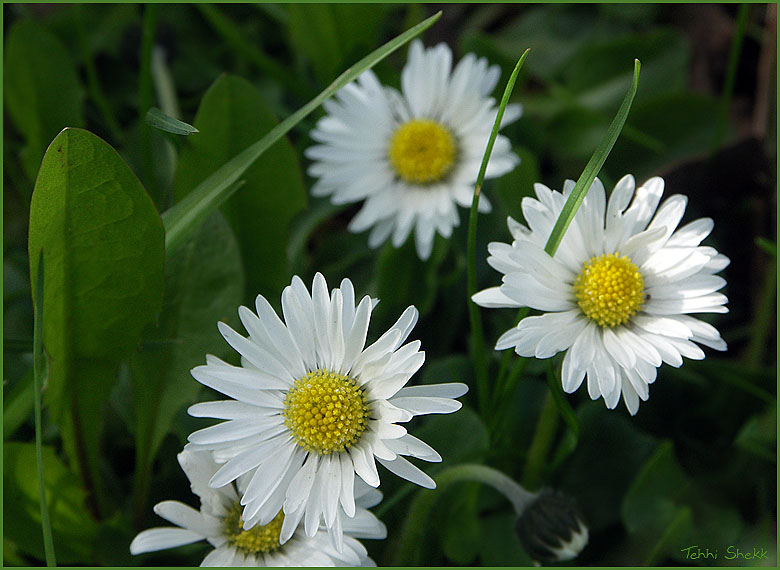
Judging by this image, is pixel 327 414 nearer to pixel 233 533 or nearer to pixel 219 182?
pixel 233 533

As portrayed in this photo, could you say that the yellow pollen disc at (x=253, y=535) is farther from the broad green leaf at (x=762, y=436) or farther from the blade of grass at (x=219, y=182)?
the broad green leaf at (x=762, y=436)

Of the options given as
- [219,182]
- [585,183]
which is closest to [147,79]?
[219,182]

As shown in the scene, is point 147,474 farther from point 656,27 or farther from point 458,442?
point 656,27

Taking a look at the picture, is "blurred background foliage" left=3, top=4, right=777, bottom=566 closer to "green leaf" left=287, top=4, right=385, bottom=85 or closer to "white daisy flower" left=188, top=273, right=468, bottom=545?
"green leaf" left=287, top=4, right=385, bottom=85

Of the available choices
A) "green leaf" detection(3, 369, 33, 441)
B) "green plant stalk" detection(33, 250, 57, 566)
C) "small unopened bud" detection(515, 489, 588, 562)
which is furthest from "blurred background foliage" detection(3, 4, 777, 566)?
"green plant stalk" detection(33, 250, 57, 566)

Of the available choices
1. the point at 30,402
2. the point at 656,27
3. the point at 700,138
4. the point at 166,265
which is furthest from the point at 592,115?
Result: the point at 30,402

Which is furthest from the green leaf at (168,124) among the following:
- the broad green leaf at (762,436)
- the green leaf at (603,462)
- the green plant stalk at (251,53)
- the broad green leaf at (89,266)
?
the broad green leaf at (762,436)
